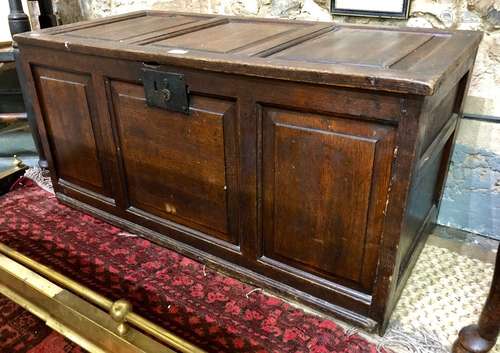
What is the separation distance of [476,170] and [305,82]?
106 centimetres

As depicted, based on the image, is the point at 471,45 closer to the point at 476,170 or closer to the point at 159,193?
the point at 476,170

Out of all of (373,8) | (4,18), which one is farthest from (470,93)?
(4,18)

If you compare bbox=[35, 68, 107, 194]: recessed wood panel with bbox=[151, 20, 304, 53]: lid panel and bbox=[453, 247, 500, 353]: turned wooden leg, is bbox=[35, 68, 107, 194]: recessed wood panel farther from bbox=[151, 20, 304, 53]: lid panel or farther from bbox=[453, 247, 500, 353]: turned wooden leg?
bbox=[453, 247, 500, 353]: turned wooden leg

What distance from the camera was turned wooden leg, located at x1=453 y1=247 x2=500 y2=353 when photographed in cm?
119

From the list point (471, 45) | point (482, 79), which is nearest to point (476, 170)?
point (482, 79)

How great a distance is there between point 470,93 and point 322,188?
0.86 meters

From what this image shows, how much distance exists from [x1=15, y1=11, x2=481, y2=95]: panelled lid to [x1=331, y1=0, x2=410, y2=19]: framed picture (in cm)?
Answer: 17

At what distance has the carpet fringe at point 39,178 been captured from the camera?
2312mm

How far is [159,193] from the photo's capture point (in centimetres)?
175

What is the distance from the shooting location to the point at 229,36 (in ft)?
5.30

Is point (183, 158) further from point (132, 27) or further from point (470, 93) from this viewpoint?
point (470, 93)

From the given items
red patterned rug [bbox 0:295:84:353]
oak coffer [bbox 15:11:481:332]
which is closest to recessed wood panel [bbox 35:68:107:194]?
oak coffer [bbox 15:11:481:332]

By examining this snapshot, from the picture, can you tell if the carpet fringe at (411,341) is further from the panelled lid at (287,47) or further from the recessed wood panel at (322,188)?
the panelled lid at (287,47)

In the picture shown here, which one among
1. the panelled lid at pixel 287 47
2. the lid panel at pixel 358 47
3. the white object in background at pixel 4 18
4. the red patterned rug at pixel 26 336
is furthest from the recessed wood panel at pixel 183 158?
the white object in background at pixel 4 18
